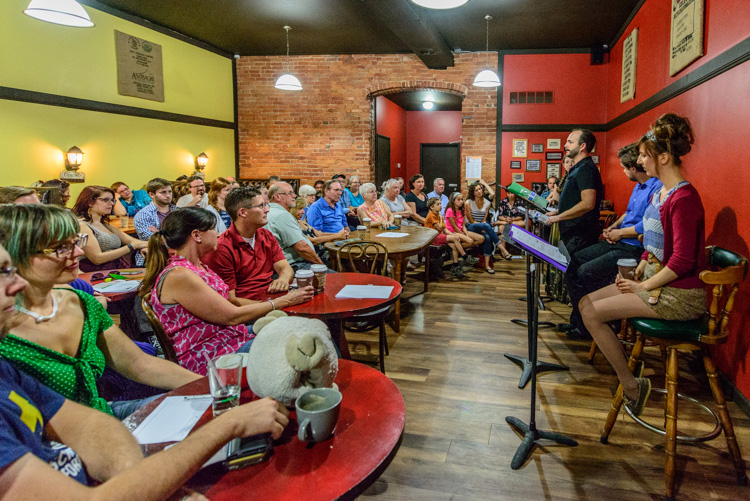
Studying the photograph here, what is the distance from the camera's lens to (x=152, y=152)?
278 inches

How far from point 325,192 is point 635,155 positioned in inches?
116

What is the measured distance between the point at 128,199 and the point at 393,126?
24.5ft

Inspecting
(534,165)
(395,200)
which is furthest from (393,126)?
(395,200)

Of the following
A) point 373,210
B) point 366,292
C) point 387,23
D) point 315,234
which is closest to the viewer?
point 366,292

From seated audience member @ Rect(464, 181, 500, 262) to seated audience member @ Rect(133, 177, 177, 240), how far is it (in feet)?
13.3

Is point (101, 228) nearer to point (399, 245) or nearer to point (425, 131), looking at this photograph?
point (399, 245)

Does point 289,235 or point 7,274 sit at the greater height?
point 7,274

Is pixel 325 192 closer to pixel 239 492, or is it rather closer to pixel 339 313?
pixel 339 313

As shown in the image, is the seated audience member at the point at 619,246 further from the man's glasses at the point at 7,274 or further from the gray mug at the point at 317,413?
the man's glasses at the point at 7,274

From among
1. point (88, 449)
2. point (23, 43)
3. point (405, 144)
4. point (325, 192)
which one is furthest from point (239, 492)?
point (405, 144)

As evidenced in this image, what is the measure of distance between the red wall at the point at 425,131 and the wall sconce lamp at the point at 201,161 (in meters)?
6.94

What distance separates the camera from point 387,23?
5.72 meters

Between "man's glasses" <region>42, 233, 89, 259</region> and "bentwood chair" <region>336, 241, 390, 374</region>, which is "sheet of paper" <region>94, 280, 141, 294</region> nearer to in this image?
"man's glasses" <region>42, 233, 89, 259</region>

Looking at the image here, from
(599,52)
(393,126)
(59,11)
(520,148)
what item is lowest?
(520,148)
